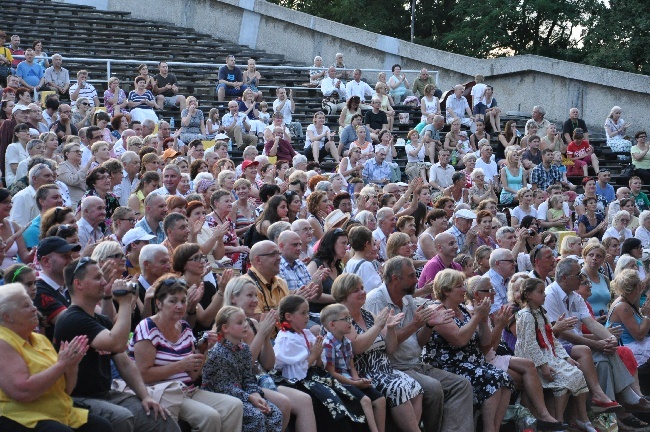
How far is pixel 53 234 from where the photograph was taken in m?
8.52

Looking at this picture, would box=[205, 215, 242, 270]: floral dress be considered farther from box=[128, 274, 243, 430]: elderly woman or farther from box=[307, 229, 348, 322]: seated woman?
box=[128, 274, 243, 430]: elderly woman

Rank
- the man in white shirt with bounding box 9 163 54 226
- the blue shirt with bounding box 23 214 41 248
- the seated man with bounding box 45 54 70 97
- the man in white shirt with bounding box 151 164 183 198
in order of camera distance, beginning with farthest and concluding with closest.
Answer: the seated man with bounding box 45 54 70 97, the man in white shirt with bounding box 151 164 183 198, the man in white shirt with bounding box 9 163 54 226, the blue shirt with bounding box 23 214 41 248

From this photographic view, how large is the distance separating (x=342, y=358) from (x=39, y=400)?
2.77 m

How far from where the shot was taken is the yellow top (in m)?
6.59


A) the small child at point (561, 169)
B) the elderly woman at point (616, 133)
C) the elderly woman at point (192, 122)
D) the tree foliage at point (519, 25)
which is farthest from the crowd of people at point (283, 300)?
the tree foliage at point (519, 25)

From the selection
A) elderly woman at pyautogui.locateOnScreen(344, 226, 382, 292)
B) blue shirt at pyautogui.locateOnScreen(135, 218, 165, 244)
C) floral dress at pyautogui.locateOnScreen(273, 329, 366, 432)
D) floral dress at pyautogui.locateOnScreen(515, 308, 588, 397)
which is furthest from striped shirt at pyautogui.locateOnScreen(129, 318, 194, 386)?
floral dress at pyautogui.locateOnScreen(515, 308, 588, 397)

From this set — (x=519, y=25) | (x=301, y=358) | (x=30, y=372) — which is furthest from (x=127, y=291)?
(x=519, y=25)

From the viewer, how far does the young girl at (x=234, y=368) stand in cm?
784

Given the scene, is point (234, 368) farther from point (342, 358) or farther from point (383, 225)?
point (383, 225)

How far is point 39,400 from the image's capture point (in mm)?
6691

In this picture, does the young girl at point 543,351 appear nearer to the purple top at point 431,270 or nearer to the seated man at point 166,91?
the purple top at point 431,270

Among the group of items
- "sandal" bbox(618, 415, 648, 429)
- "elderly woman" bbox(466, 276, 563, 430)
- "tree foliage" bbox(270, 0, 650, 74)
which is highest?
"tree foliage" bbox(270, 0, 650, 74)

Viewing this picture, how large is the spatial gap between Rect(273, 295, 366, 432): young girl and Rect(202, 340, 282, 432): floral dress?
1.60 ft

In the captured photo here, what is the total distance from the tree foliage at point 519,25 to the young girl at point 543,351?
2021 cm
